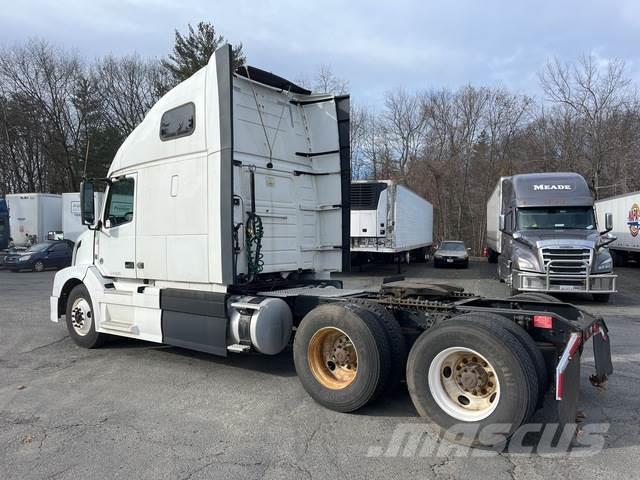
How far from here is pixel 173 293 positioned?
621cm

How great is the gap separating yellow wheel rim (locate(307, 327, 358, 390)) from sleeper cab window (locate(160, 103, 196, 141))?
304 centimetres

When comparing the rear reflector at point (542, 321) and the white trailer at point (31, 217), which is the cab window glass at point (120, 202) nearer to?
the rear reflector at point (542, 321)

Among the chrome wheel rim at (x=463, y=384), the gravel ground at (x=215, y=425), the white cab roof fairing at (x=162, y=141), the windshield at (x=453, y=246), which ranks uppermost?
the white cab roof fairing at (x=162, y=141)

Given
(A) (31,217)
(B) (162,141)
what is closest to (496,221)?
(B) (162,141)

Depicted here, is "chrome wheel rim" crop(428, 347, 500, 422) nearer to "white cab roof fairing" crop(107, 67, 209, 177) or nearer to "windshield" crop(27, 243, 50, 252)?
"white cab roof fairing" crop(107, 67, 209, 177)

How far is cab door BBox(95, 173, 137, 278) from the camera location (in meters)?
6.86

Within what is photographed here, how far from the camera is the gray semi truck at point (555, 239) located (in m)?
11.8

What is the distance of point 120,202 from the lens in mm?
7148

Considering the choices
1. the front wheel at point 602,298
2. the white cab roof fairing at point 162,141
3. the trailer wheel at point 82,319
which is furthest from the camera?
the front wheel at point 602,298

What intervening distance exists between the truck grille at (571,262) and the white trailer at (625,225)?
1338 cm

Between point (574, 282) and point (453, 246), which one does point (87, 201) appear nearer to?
point (574, 282)

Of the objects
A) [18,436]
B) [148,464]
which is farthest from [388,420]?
[18,436]

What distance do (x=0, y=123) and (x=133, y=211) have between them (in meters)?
39.0

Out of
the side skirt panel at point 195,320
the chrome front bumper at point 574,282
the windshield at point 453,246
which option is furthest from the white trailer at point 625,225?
the side skirt panel at point 195,320
